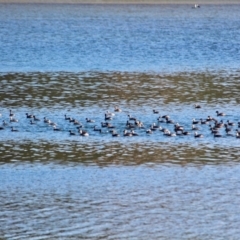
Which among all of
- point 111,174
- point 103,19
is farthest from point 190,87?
point 103,19

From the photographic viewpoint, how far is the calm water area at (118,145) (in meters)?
21.5

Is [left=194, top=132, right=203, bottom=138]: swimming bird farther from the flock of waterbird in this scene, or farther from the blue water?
the blue water

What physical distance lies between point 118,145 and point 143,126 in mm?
2625

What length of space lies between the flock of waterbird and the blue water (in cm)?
1428

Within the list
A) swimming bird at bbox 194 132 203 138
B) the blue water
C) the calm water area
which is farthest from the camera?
the blue water

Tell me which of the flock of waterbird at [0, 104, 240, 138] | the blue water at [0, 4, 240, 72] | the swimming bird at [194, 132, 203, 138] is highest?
the blue water at [0, 4, 240, 72]

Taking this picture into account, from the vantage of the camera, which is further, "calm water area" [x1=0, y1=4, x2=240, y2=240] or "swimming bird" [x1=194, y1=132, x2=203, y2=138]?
"swimming bird" [x1=194, y1=132, x2=203, y2=138]

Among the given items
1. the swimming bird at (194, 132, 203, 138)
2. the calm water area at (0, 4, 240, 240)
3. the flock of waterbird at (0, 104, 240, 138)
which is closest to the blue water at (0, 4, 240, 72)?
the calm water area at (0, 4, 240, 240)

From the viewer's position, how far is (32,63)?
48.7 m

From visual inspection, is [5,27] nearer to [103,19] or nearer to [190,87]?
[103,19]

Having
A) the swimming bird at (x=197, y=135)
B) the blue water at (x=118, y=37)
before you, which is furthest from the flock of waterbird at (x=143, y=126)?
the blue water at (x=118, y=37)

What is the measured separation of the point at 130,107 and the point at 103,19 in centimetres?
5369

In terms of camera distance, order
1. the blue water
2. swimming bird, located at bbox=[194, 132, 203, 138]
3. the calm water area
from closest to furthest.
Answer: the calm water area → swimming bird, located at bbox=[194, 132, 203, 138] → the blue water

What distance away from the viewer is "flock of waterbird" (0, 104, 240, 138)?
29953mm
